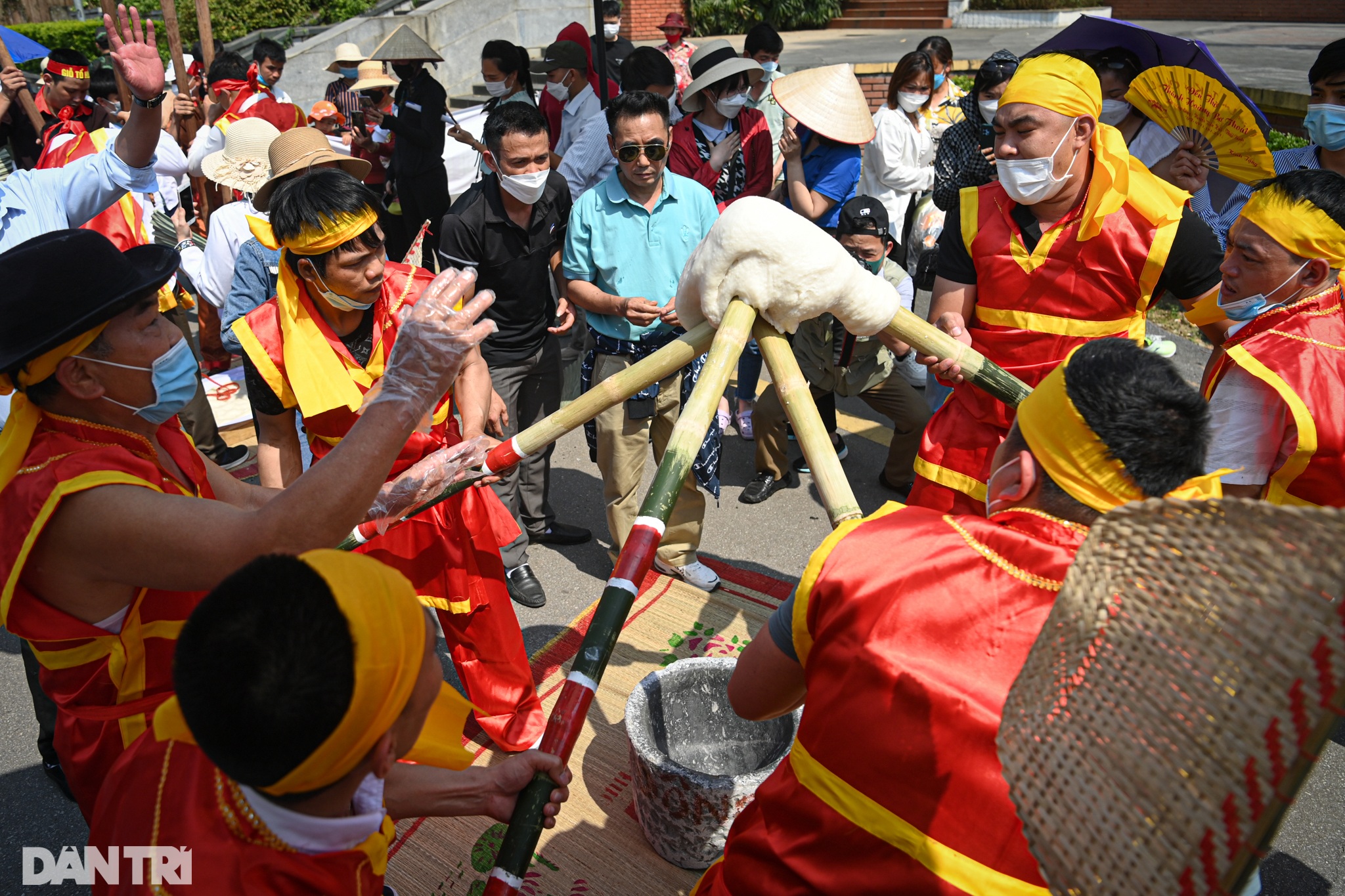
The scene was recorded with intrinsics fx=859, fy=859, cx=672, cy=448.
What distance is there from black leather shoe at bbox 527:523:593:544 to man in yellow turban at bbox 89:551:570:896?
3332mm

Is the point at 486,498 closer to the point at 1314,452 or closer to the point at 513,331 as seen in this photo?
the point at 513,331

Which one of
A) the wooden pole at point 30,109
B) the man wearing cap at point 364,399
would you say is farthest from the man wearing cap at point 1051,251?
the wooden pole at point 30,109

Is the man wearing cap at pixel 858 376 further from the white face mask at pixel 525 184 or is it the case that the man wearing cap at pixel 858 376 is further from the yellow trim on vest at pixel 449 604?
the yellow trim on vest at pixel 449 604

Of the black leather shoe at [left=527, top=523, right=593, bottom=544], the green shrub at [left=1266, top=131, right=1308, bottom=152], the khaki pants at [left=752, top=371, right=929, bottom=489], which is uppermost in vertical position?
the green shrub at [left=1266, top=131, right=1308, bottom=152]

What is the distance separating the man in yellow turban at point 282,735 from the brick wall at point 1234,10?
69.9 feet

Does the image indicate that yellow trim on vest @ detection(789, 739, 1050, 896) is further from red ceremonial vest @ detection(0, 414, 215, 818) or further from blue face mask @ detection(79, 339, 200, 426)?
blue face mask @ detection(79, 339, 200, 426)

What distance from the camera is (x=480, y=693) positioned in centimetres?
345

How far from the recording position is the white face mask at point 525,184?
4.16 meters

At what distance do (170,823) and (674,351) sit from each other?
154 centimetres

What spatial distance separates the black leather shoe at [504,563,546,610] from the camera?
4.43 m

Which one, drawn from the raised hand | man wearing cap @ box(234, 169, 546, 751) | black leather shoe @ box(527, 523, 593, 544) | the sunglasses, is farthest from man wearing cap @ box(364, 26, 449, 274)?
man wearing cap @ box(234, 169, 546, 751)

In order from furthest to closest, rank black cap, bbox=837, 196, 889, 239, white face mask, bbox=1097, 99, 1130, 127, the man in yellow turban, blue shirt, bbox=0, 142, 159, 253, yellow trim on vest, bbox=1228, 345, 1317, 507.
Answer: white face mask, bbox=1097, 99, 1130, 127
black cap, bbox=837, 196, 889, 239
blue shirt, bbox=0, 142, 159, 253
yellow trim on vest, bbox=1228, 345, 1317, 507
the man in yellow turban

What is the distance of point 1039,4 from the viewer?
1759cm

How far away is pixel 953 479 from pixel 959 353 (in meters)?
0.78
